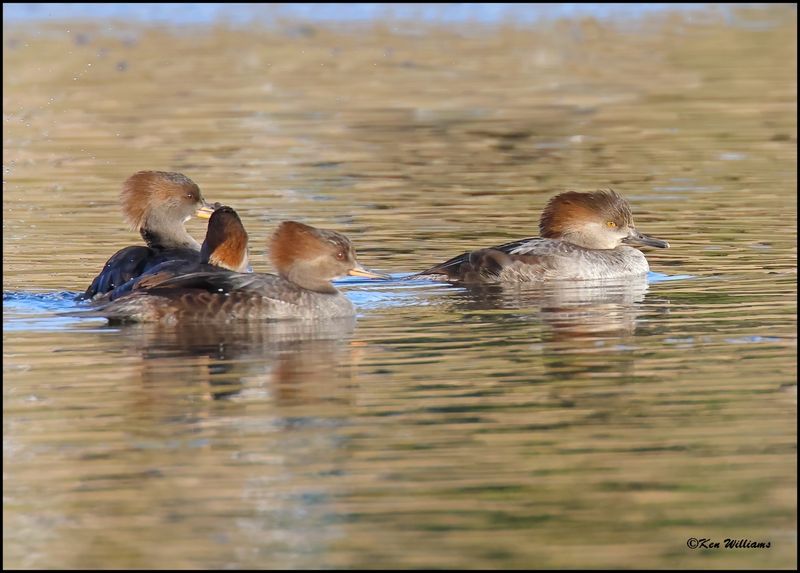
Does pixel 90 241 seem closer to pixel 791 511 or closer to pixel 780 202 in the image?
pixel 780 202

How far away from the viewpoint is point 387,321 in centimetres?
1156

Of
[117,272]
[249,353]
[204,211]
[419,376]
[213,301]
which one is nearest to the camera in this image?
[419,376]

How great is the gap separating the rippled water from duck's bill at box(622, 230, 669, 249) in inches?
9.4

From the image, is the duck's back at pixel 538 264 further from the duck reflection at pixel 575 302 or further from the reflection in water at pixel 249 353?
the reflection in water at pixel 249 353

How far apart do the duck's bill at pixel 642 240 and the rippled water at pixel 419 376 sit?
9.4 inches

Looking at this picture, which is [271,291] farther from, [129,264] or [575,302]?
[575,302]

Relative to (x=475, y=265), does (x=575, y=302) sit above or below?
below

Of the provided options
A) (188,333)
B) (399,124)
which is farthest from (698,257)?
(399,124)

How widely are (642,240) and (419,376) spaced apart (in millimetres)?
5288

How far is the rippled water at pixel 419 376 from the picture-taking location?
6938mm

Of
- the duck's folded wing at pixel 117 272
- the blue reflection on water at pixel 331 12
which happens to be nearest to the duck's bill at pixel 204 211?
the duck's folded wing at pixel 117 272

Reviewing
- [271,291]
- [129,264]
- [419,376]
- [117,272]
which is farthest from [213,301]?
[419,376]

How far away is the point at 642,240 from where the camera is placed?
14383 millimetres

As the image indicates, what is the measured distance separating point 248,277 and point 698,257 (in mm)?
4598
